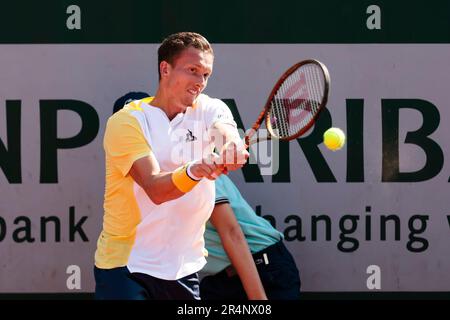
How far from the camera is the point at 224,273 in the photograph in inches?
165

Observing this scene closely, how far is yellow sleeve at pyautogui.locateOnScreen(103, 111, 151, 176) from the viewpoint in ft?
10.4

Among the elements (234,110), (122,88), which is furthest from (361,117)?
(122,88)

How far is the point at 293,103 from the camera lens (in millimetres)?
3514

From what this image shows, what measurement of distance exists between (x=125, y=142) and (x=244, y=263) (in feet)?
3.38

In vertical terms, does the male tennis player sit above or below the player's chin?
below

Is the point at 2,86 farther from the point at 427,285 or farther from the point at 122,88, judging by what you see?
the point at 427,285

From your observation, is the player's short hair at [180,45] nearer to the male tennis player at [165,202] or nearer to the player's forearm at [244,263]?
the male tennis player at [165,202]

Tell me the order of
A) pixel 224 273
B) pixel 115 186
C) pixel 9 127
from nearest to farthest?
pixel 115 186, pixel 224 273, pixel 9 127

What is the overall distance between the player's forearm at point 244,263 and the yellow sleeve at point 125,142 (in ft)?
3.06

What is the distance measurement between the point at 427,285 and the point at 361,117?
0.94m

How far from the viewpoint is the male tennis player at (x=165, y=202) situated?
324cm

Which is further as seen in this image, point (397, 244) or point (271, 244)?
point (397, 244)

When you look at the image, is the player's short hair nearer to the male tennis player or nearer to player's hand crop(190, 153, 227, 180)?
the male tennis player

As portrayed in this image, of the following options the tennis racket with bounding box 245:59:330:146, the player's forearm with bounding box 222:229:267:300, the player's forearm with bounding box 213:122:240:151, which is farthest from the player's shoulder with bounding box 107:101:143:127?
the player's forearm with bounding box 222:229:267:300
